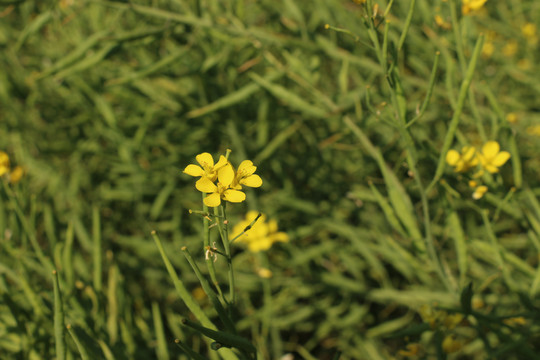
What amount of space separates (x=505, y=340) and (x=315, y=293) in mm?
886

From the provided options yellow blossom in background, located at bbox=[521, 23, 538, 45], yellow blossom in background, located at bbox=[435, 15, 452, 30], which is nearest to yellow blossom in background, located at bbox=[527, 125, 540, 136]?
yellow blossom in background, located at bbox=[521, 23, 538, 45]

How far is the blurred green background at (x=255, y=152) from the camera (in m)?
1.48

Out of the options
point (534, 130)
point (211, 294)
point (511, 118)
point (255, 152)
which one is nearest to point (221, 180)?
point (211, 294)

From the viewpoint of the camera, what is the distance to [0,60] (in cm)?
204

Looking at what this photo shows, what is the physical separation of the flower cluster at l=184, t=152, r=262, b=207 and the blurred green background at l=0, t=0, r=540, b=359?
0.57m

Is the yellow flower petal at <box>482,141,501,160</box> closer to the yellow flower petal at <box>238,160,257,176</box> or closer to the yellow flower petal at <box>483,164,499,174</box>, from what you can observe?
the yellow flower petal at <box>483,164,499,174</box>

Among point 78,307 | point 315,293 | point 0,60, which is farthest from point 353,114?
point 0,60

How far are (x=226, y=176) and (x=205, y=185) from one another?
1.8 inches

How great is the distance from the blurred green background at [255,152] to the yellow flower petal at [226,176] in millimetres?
613

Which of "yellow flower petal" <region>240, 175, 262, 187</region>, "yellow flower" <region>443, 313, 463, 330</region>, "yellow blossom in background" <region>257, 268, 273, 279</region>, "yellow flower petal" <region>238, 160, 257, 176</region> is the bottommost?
"yellow flower" <region>443, 313, 463, 330</region>

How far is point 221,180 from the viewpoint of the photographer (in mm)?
827

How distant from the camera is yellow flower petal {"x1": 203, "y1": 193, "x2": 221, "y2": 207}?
770 millimetres

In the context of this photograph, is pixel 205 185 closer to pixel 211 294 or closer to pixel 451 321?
pixel 211 294

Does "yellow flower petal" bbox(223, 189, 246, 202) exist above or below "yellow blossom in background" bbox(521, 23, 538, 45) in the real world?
below
